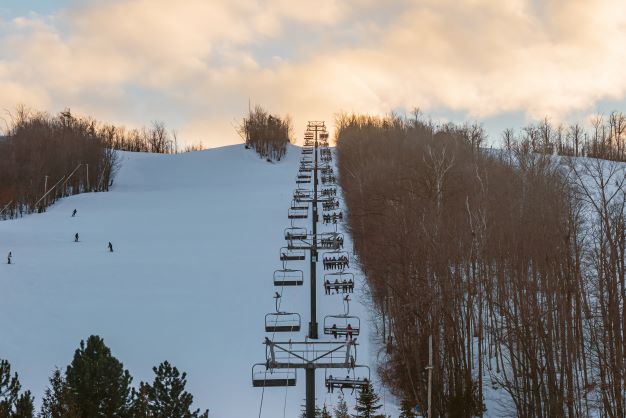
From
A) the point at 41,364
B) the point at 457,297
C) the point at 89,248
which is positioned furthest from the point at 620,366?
the point at 89,248

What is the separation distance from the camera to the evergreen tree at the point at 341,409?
18.3 m

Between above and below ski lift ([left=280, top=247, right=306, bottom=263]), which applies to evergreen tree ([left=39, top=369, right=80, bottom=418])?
below

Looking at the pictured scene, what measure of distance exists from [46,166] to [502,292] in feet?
177

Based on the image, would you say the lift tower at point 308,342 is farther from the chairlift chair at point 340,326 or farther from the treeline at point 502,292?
the treeline at point 502,292

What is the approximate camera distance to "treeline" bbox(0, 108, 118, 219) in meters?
57.1

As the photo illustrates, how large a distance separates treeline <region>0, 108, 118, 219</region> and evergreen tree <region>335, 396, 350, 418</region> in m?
44.4

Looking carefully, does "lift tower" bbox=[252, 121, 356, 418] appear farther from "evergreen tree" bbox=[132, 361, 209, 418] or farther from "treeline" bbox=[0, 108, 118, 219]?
"treeline" bbox=[0, 108, 118, 219]

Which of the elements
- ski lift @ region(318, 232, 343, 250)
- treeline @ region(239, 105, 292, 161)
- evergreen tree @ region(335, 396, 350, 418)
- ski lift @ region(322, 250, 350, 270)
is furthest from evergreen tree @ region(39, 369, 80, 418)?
treeline @ region(239, 105, 292, 161)

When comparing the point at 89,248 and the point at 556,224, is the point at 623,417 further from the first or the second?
the point at 89,248

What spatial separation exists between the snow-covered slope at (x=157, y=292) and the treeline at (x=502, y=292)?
3534 millimetres

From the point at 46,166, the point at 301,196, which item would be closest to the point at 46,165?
the point at 46,166

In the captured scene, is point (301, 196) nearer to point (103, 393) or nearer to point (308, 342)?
point (103, 393)

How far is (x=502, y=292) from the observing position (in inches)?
926

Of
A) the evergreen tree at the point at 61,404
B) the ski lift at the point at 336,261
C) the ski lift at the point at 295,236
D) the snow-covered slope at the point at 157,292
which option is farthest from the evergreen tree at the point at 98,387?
the ski lift at the point at 336,261
